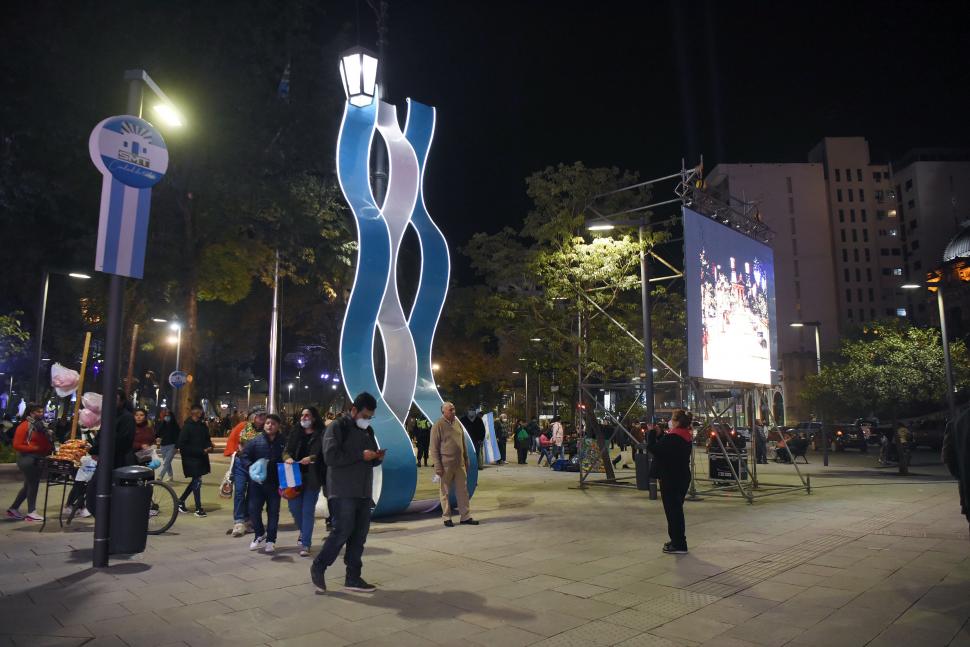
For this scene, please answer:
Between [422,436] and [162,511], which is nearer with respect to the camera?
[162,511]

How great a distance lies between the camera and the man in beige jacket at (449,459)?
1059 centimetres

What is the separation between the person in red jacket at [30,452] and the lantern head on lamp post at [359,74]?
7017 mm

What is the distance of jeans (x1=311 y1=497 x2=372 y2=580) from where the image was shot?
629cm

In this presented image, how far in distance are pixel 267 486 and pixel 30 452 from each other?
15.5 ft

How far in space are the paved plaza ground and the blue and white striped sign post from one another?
10.9ft

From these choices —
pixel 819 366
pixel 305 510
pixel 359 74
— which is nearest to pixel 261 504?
pixel 305 510

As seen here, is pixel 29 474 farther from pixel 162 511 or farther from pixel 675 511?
pixel 675 511

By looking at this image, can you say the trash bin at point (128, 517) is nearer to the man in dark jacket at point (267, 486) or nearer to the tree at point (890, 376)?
the man in dark jacket at point (267, 486)

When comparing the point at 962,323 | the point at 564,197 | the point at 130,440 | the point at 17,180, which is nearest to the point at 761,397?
the point at 564,197

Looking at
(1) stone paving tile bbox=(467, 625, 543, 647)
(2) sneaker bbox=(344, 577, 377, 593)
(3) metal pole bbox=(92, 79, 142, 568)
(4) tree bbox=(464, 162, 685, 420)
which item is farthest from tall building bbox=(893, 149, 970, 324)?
(3) metal pole bbox=(92, 79, 142, 568)

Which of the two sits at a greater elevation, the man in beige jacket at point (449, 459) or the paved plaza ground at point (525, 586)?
the man in beige jacket at point (449, 459)

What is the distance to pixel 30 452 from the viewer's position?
35.1 feet

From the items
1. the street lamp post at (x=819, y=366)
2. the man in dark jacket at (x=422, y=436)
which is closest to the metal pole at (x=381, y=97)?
the man in dark jacket at (x=422, y=436)

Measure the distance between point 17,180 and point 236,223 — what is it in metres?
6.54
